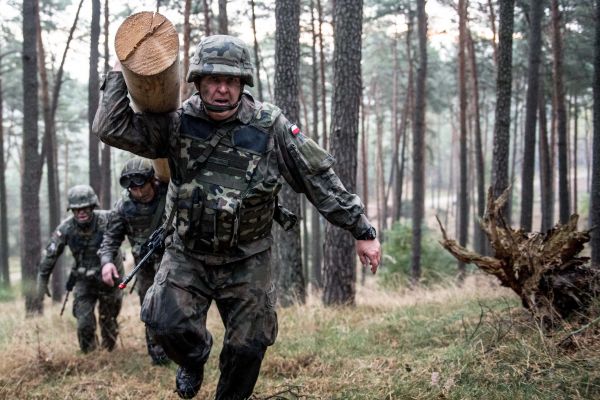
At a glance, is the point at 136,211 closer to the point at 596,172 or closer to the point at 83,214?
the point at 83,214

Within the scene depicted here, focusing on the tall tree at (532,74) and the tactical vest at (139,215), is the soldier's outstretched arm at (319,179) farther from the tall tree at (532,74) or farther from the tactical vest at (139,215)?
the tall tree at (532,74)

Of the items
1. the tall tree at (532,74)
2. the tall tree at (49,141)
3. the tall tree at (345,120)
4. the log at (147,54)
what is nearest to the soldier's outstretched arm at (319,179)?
the log at (147,54)

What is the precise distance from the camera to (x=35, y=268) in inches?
488

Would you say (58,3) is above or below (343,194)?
above

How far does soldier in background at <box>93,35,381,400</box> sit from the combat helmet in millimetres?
2559

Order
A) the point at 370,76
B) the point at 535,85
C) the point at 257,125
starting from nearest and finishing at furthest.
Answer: the point at 257,125 → the point at 535,85 → the point at 370,76

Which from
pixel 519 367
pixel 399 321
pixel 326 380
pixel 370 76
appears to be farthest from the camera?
pixel 370 76

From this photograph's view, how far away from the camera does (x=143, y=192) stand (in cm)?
645

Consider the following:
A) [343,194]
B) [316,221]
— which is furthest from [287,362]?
[316,221]

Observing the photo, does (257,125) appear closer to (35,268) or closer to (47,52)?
(35,268)

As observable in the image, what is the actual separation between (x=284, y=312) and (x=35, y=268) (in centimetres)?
694

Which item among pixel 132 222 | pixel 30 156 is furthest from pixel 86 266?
pixel 30 156

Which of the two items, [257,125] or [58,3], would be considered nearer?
[257,125]

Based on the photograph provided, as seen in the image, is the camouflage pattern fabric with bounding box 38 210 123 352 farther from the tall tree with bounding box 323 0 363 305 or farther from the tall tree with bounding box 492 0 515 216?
the tall tree with bounding box 492 0 515 216
